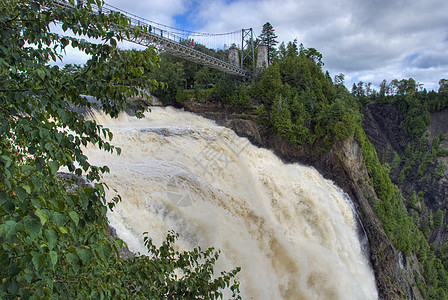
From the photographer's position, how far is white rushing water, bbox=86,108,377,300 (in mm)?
10781

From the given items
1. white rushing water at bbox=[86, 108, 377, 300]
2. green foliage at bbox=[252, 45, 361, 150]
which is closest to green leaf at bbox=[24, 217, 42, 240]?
white rushing water at bbox=[86, 108, 377, 300]

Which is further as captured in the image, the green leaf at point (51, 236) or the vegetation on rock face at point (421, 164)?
the vegetation on rock face at point (421, 164)

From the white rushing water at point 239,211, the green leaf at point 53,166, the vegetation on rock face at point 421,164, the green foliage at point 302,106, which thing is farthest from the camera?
the vegetation on rock face at point 421,164

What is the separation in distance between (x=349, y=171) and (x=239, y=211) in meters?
12.1

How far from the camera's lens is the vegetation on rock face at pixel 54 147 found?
5.73 ft

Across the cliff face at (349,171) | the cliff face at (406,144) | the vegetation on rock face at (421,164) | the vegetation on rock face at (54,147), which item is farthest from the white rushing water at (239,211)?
the cliff face at (406,144)

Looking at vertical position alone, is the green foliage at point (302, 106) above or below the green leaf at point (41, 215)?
above

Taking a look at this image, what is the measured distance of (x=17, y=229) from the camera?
1.58 m

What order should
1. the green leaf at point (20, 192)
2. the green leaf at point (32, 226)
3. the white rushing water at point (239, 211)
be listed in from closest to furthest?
the green leaf at point (32, 226) < the green leaf at point (20, 192) < the white rushing water at point (239, 211)

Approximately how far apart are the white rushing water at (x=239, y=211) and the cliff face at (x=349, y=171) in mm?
2129

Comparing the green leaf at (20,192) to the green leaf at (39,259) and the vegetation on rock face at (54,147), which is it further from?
the green leaf at (39,259)

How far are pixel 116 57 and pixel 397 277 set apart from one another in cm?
2283

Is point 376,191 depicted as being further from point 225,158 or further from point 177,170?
point 177,170

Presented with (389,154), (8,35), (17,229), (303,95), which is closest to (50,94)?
(8,35)
